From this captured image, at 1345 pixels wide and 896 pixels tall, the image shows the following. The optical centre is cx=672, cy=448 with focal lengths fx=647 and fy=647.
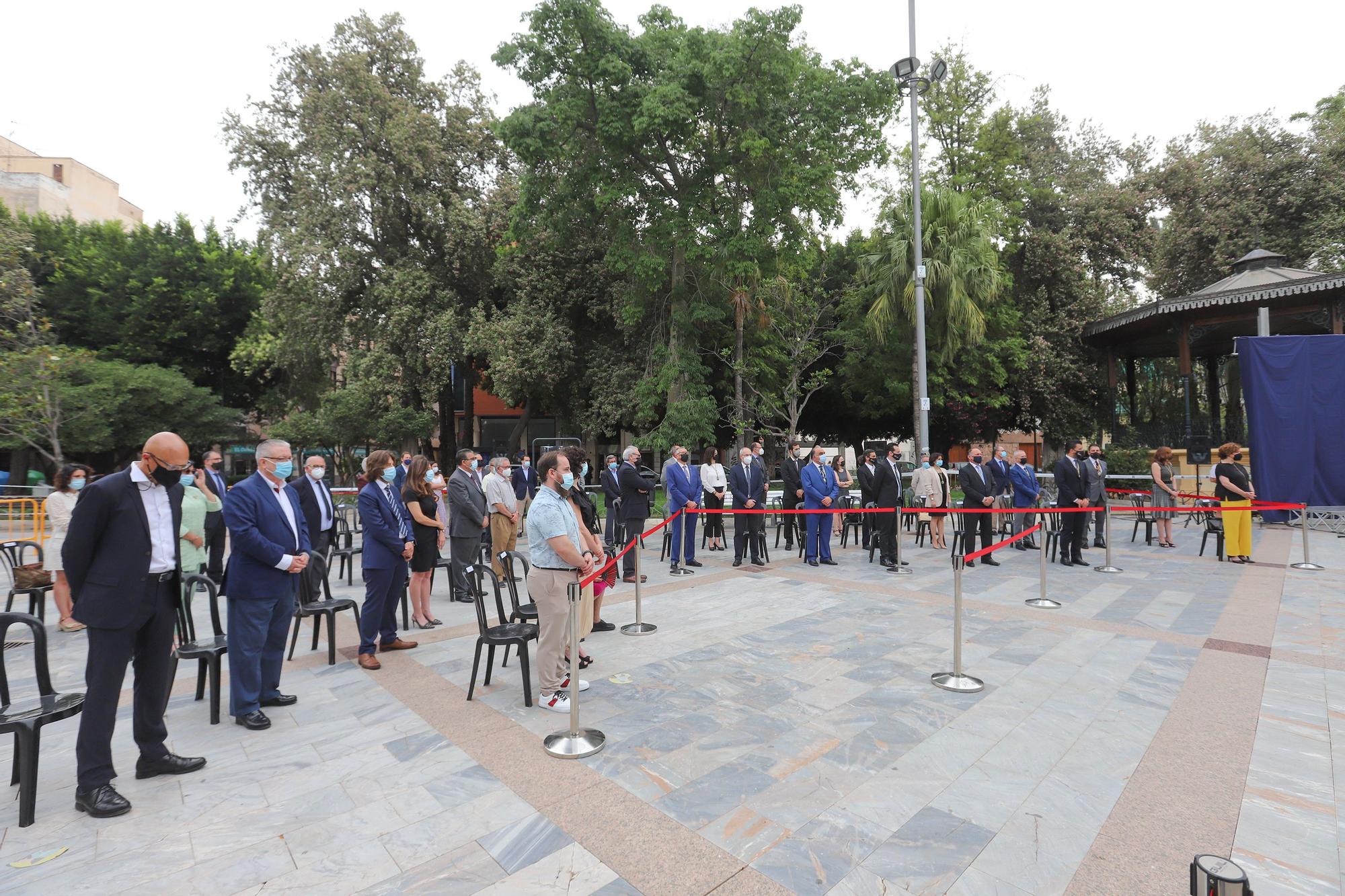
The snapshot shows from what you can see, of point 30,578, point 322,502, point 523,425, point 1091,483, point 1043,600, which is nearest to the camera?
point 30,578

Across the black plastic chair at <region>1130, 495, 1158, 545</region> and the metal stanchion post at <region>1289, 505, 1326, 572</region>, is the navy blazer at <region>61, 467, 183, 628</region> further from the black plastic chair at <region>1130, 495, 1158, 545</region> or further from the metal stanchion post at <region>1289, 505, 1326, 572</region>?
the black plastic chair at <region>1130, 495, 1158, 545</region>

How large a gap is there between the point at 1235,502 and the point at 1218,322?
8.71 metres

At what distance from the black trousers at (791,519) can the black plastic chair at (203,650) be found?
9.29 meters

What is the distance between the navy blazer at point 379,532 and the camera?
6000 millimetres

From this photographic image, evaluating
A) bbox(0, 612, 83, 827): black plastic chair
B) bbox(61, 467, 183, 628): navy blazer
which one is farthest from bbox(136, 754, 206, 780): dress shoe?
bbox(61, 467, 183, 628): navy blazer

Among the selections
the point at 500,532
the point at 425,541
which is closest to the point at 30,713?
the point at 425,541

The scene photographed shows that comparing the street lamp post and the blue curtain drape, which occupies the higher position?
the street lamp post

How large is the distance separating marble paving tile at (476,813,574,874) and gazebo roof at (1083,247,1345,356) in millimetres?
19404

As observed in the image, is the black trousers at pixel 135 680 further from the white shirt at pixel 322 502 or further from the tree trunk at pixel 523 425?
the tree trunk at pixel 523 425

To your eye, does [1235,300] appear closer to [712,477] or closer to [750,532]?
[750,532]

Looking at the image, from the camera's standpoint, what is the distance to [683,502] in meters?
11.0

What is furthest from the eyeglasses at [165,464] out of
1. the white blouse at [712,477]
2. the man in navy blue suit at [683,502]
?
the white blouse at [712,477]

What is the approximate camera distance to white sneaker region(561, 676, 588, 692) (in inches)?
199

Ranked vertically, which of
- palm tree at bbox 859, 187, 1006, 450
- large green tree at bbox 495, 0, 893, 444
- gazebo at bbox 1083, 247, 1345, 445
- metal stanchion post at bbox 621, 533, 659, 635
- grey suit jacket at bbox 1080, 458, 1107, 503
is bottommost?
metal stanchion post at bbox 621, 533, 659, 635
